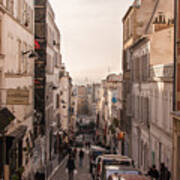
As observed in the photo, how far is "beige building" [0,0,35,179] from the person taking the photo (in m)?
19.7

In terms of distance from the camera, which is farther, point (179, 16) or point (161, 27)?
point (161, 27)

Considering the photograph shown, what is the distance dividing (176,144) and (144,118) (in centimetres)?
1393

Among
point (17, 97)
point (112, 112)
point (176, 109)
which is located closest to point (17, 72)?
point (17, 97)

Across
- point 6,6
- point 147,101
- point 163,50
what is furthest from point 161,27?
point 6,6

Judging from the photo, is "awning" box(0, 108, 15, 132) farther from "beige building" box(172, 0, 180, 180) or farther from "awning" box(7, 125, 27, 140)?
"beige building" box(172, 0, 180, 180)

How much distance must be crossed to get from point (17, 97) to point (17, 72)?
830 cm

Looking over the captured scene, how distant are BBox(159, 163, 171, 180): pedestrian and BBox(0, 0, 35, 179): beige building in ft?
24.8

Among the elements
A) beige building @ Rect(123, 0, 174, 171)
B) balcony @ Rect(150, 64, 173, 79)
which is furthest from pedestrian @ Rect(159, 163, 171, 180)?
balcony @ Rect(150, 64, 173, 79)

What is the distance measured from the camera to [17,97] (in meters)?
16.7

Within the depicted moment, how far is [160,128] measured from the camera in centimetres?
2641

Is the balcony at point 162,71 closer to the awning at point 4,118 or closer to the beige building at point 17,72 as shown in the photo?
the beige building at point 17,72

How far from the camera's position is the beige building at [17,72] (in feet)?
64.7

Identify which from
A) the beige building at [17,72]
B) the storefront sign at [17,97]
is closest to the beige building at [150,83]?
the beige building at [17,72]

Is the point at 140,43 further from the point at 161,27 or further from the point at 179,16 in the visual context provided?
the point at 179,16
